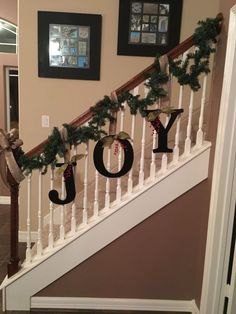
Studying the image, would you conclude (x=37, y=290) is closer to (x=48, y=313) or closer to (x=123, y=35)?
(x=48, y=313)

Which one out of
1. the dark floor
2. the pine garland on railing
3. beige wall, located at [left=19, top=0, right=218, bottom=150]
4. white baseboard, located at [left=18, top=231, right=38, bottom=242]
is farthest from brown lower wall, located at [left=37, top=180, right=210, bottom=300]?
beige wall, located at [left=19, top=0, right=218, bottom=150]

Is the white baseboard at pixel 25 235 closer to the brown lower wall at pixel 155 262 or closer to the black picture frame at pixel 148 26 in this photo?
the brown lower wall at pixel 155 262

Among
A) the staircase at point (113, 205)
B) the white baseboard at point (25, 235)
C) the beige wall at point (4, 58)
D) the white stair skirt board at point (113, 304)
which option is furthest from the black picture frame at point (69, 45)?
the white stair skirt board at point (113, 304)

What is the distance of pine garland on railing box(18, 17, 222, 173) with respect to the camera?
2.25 m

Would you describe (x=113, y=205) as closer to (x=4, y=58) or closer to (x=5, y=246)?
(x=5, y=246)

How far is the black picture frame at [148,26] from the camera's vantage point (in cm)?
321

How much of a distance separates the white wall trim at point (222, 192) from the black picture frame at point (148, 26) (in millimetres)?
1246

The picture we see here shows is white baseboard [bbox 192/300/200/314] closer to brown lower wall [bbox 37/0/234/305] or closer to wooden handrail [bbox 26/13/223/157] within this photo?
brown lower wall [bbox 37/0/234/305]

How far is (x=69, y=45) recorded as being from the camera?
3287mm

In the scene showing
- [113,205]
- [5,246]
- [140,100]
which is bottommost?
[5,246]

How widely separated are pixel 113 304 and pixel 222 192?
47.4 inches

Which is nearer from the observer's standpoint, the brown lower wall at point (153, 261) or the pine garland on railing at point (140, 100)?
the pine garland on railing at point (140, 100)

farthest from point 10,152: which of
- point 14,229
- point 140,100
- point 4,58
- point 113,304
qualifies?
point 4,58

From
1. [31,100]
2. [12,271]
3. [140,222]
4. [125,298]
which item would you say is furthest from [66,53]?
[125,298]
